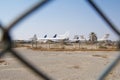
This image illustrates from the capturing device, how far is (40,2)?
100 cm

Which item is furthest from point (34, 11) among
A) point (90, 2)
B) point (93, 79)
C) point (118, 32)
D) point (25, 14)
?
point (93, 79)

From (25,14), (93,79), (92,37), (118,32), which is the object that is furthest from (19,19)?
(92,37)

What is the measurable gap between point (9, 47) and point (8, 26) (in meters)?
0.09

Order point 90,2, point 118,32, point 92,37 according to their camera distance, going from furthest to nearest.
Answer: point 92,37 → point 118,32 → point 90,2

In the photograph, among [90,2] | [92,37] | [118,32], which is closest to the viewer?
[90,2]

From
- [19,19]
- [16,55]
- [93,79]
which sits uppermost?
[19,19]

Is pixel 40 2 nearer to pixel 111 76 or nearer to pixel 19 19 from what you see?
pixel 19 19

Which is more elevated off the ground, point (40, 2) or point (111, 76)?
point (40, 2)

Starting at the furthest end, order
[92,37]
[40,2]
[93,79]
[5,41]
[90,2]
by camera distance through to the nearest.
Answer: [92,37] < [93,79] < [90,2] < [40,2] < [5,41]

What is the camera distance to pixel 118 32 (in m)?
1.48

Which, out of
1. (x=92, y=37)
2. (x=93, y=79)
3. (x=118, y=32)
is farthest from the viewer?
(x=92, y=37)

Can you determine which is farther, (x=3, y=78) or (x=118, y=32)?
(x=3, y=78)

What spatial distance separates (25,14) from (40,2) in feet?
0.26

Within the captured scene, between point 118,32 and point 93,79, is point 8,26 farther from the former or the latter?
point 93,79
